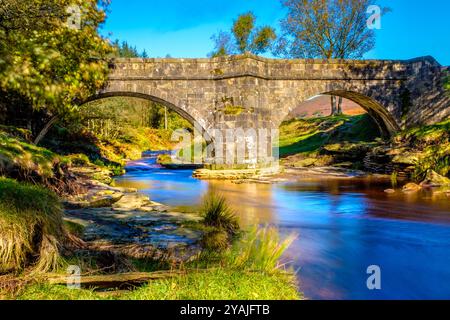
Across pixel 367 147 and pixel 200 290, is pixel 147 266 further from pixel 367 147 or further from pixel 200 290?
pixel 367 147

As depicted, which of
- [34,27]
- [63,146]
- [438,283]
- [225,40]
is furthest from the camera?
[225,40]

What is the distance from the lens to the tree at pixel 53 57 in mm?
3955

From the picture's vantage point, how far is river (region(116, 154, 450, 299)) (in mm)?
5474

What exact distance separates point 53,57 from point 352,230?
774 centimetres

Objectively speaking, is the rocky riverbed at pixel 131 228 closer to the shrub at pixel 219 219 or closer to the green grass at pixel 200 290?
the shrub at pixel 219 219

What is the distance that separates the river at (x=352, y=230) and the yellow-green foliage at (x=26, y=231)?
3.49 meters

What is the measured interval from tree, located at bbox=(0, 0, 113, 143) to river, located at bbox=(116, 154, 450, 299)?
4.31 meters

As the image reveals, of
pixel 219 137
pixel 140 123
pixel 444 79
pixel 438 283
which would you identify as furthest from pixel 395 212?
pixel 140 123

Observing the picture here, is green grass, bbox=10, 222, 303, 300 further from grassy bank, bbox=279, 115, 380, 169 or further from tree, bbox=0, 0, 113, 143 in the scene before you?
grassy bank, bbox=279, 115, 380, 169

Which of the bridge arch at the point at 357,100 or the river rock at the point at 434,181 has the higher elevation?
the bridge arch at the point at 357,100

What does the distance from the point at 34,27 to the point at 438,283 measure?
8.86 meters

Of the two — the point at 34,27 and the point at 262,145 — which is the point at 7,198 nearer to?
the point at 34,27

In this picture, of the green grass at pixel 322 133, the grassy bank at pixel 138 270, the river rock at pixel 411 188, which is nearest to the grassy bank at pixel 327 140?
the green grass at pixel 322 133

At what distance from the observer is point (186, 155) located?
118ft
